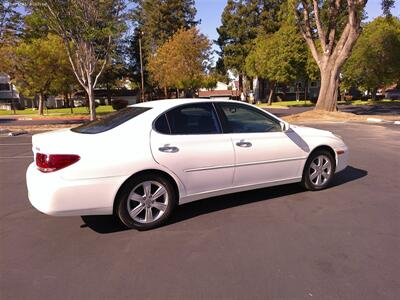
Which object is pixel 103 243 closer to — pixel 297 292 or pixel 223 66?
pixel 297 292

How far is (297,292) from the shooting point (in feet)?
10.4

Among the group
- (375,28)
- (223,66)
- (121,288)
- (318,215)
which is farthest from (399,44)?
(121,288)

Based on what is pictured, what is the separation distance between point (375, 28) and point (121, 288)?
4624 cm

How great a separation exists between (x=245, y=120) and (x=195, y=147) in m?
1.03

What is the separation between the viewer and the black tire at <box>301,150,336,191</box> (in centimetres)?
592

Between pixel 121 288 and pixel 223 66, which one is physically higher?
pixel 223 66

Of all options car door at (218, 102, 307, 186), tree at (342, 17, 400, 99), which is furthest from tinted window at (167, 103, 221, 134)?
tree at (342, 17, 400, 99)

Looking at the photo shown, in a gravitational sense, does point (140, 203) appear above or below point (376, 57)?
below

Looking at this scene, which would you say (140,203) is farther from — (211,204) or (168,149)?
(211,204)

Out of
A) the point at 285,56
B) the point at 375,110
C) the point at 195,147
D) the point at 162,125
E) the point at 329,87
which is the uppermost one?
the point at 285,56

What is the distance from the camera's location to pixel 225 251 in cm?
396

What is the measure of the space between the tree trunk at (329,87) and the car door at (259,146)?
17.6 meters

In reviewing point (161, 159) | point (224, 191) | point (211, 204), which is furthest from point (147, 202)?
point (211, 204)

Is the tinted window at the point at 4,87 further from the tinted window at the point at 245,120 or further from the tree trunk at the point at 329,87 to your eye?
the tinted window at the point at 245,120
